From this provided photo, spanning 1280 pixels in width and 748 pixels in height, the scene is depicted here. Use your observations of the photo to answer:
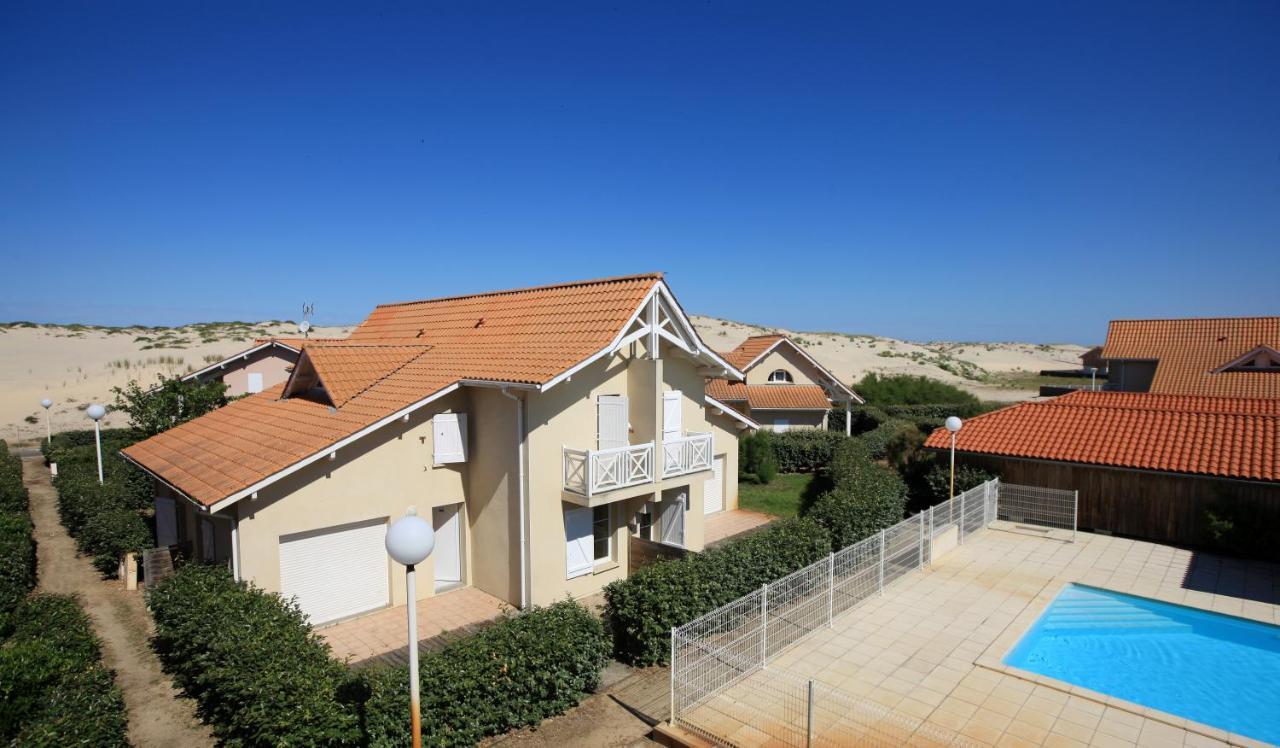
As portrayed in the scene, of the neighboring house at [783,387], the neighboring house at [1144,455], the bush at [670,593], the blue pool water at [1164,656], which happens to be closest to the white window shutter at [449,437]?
the bush at [670,593]

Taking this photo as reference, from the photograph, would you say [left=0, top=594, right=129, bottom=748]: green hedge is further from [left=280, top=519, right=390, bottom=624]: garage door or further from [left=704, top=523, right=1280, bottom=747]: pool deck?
[left=704, top=523, right=1280, bottom=747]: pool deck

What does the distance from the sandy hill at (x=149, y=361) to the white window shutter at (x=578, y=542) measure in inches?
1573

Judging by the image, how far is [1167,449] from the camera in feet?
61.3

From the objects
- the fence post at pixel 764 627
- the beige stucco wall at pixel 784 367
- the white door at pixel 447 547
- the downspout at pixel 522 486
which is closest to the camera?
the fence post at pixel 764 627

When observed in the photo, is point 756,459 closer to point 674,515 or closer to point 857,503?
point 857,503

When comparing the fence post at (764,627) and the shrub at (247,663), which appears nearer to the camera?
the shrub at (247,663)

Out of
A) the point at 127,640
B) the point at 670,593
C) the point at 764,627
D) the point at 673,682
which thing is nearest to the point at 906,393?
the point at 764,627

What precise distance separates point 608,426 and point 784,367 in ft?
75.8

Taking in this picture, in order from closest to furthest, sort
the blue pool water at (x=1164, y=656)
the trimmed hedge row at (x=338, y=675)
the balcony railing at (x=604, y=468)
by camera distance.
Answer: the trimmed hedge row at (x=338, y=675)
the blue pool water at (x=1164, y=656)
the balcony railing at (x=604, y=468)

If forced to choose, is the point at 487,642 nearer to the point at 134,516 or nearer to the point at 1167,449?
the point at 134,516

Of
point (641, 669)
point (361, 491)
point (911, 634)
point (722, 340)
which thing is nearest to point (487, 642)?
point (641, 669)

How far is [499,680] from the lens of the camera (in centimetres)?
927

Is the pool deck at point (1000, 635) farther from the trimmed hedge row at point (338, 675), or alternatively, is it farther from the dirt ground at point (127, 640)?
the dirt ground at point (127, 640)

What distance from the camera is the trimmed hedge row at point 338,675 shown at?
8.13 meters
